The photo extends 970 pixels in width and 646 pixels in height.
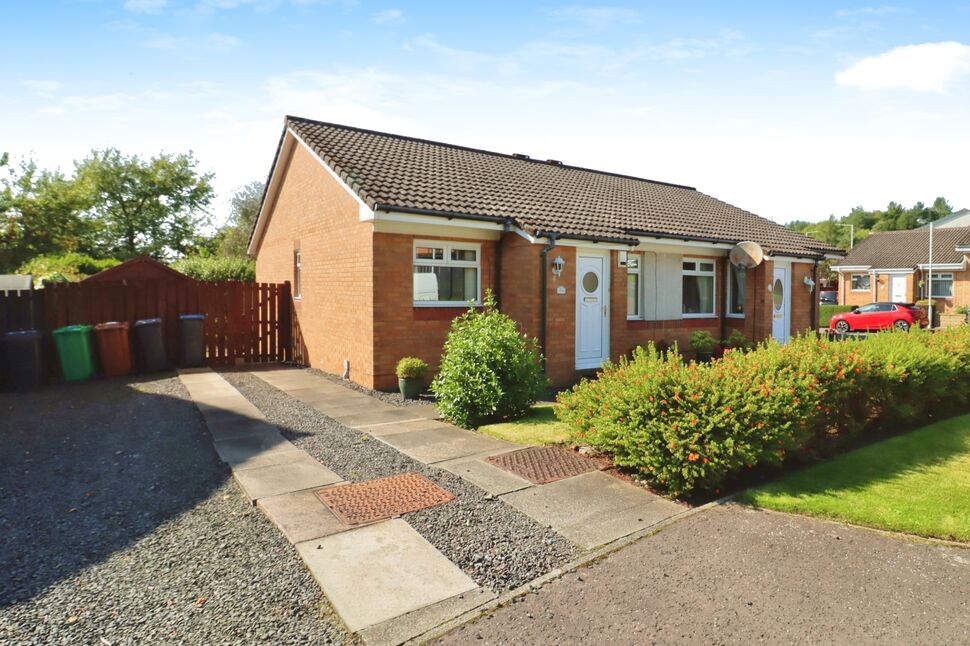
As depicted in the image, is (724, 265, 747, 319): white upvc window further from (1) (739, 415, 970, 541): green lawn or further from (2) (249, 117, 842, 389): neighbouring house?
(1) (739, 415, 970, 541): green lawn

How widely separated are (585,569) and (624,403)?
2.23 metres

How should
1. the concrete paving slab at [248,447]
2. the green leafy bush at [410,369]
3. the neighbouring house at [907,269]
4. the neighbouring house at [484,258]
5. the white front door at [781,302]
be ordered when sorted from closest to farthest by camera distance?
the concrete paving slab at [248,447]
the green leafy bush at [410,369]
the neighbouring house at [484,258]
the white front door at [781,302]
the neighbouring house at [907,269]

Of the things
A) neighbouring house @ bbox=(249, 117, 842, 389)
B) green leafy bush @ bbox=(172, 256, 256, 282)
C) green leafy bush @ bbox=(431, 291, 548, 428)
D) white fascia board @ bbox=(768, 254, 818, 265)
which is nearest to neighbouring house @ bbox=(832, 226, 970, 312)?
white fascia board @ bbox=(768, 254, 818, 265)

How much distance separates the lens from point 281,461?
637cm

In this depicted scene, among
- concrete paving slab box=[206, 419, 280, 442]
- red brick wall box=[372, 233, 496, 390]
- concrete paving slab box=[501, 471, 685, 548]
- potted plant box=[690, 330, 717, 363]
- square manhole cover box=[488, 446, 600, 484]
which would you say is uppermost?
red brick wall box=[372, 233, 496, 390]

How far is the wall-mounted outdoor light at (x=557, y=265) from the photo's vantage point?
1162 cm

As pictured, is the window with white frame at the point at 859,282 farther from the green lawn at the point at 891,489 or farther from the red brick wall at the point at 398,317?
the red brick wall at the point at 398,317

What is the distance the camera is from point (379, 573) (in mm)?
3926

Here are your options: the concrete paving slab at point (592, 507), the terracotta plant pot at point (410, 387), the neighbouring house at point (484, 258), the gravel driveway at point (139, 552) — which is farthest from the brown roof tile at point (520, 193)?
the concrete paving slab at point (592, 507)

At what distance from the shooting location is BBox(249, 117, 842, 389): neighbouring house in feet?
36.1

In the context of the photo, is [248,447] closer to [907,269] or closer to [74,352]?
[74,352]

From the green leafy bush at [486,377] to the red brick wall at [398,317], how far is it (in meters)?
2.42

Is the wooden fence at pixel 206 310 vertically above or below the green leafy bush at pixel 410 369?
above

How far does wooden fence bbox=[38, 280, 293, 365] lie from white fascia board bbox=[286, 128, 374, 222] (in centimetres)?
367
